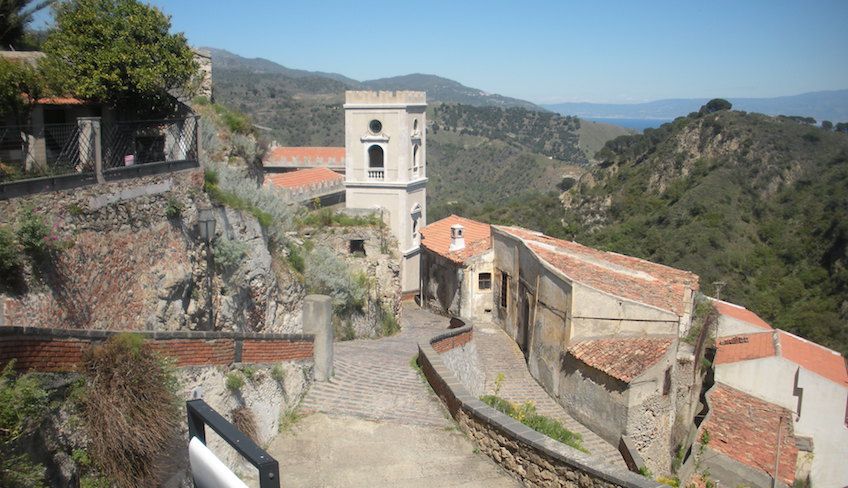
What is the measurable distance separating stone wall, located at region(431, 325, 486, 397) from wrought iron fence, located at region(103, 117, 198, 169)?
19.9 ft

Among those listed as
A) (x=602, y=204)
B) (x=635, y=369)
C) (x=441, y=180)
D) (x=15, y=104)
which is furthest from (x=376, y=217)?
(x=441, y=180)

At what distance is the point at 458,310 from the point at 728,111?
5505cm

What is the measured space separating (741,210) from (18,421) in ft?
174

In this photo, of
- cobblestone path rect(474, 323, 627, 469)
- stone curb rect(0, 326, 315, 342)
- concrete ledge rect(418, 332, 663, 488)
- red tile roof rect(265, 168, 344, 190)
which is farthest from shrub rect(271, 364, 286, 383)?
red tile roof rect(265, 168, 344, 190)

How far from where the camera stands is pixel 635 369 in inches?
560

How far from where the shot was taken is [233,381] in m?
8.73

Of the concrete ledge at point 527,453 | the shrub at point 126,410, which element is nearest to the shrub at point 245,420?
the shrub at point 126,410

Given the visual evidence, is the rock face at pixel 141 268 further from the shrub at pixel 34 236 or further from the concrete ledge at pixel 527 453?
the concrete ledge at pixel 527 453

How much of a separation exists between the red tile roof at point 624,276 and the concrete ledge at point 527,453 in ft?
23.9

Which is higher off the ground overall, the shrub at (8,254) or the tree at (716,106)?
the tree at (716,106)

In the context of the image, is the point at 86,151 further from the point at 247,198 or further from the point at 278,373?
the point at 247,198

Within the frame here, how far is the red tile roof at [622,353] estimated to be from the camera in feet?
46.9

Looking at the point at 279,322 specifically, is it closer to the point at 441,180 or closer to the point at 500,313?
the point at 500,313

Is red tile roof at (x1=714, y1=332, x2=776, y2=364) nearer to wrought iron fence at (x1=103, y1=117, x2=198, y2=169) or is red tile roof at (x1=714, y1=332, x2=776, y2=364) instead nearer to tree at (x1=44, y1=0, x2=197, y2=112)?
wrought iron fence at (x1=103, y1=117, x2=198, y2=169)
